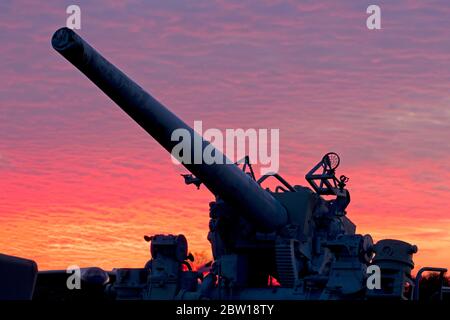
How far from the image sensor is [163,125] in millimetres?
18875

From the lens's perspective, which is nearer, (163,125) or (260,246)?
(163,125)

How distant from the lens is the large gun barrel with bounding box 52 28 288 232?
1731 cm

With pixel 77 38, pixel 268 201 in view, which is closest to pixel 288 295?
pixel 268 201

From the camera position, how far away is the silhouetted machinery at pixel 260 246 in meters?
19.1

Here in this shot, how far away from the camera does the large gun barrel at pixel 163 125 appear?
17.3 m

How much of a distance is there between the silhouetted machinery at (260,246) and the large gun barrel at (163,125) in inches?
0.9

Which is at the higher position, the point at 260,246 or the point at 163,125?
the point at 163,125

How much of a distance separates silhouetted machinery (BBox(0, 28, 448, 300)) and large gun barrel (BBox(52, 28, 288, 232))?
23 millimetres

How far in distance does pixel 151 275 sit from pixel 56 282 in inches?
616

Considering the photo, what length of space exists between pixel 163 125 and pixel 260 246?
13.9 feet

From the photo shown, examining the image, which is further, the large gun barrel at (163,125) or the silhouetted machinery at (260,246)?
the silhouetted machinery at (260,246)

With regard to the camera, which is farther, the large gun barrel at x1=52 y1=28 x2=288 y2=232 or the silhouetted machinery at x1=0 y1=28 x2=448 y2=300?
the silhouetted machinery at x1=0 y1=28 x2=448 y2=300
